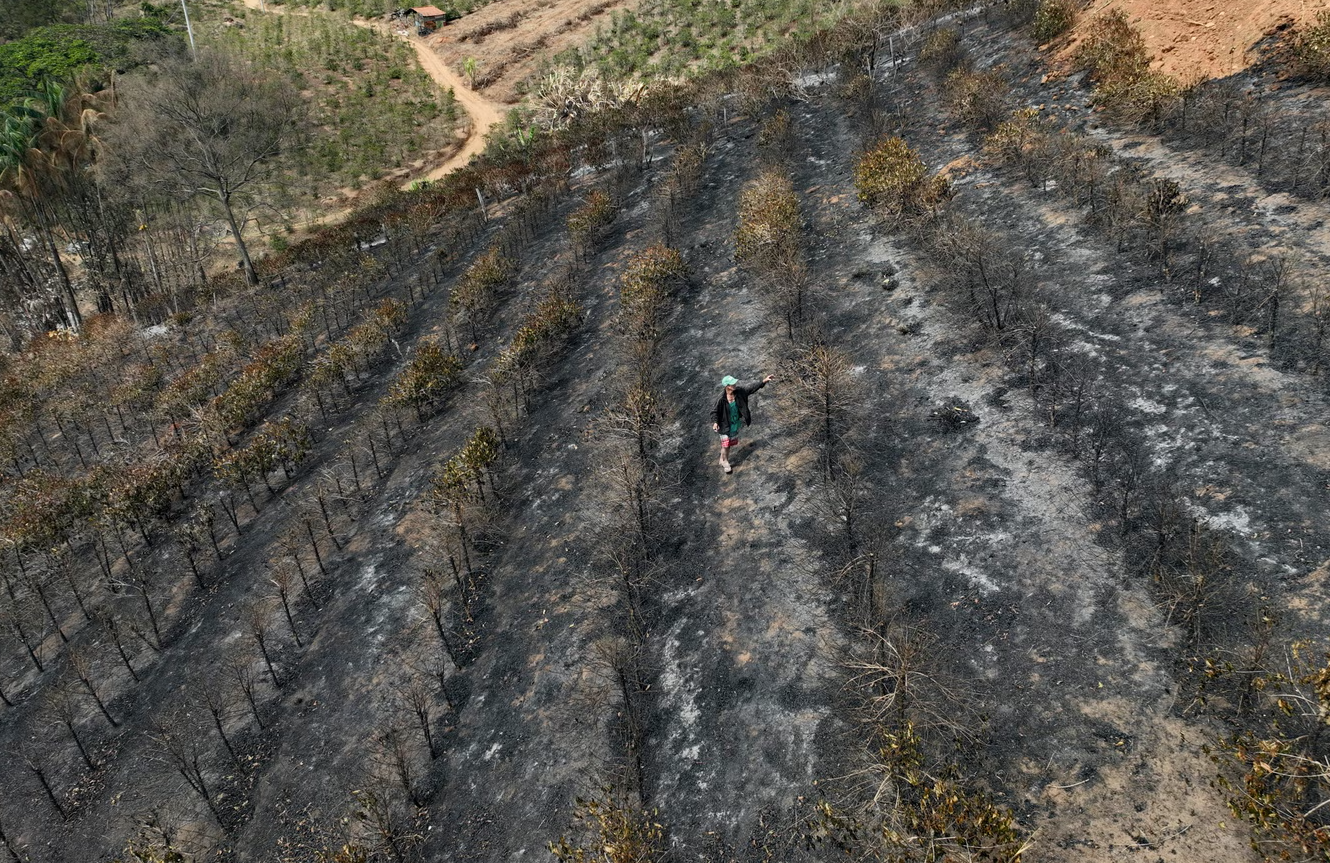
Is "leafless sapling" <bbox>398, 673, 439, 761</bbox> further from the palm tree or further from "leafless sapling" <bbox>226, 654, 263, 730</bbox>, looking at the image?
the palm tree

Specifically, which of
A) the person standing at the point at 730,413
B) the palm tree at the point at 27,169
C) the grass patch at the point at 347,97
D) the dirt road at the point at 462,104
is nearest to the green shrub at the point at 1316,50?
the person standing at the point at 730,413

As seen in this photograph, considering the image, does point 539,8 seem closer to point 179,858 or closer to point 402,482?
point 402,482

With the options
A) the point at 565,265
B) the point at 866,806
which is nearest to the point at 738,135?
the point at 565,265

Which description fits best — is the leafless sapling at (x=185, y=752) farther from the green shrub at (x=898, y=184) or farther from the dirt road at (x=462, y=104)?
the dirt road at (x=462, y=104)

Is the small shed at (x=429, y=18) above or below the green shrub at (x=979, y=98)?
above

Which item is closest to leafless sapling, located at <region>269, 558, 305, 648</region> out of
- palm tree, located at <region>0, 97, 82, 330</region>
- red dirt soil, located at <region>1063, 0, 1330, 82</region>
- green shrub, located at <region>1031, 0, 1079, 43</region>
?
red dirt soil, located at <region>1063, 0, 1330, 82</region>
